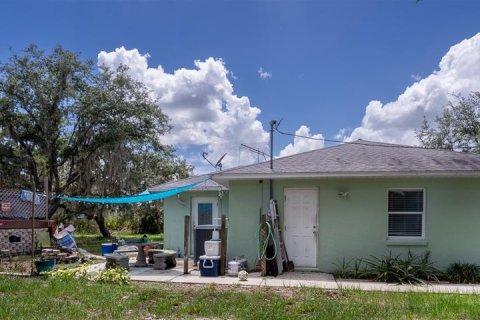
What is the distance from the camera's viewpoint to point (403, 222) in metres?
9.91

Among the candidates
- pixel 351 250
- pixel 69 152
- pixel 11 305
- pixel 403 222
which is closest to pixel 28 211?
pixel 69 152

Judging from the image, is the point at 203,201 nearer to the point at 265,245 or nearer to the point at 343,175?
the point at 265,245

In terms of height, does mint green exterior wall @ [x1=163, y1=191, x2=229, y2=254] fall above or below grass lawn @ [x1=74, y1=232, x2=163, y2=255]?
above

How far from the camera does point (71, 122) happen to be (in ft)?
67.7

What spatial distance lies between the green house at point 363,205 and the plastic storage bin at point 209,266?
1202 millimetres

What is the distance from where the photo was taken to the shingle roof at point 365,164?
941cm

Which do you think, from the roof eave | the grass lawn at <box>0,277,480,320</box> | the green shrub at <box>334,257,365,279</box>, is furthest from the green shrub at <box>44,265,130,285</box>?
the green shrub at <box>334,257,365,279</box>

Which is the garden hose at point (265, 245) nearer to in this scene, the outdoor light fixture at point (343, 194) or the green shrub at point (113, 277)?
the outdoor light fixture at point (343, 194)

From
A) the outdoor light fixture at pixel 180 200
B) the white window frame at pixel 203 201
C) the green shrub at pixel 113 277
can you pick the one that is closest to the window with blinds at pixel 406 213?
the green shrub at pixel 113 277

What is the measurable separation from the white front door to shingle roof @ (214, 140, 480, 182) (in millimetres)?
716

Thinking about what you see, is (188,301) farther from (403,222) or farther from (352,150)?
(352,150)

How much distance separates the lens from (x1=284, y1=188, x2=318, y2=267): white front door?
10297 mm

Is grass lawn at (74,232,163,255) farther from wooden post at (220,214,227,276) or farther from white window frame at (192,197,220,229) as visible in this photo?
wooden post at (220,214,227,276)

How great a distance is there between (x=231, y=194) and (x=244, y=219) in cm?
72
